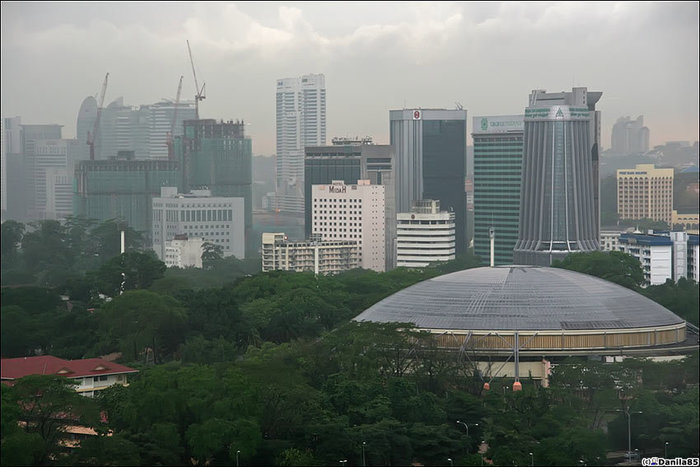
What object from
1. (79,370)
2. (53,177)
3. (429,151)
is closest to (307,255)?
(53,177)

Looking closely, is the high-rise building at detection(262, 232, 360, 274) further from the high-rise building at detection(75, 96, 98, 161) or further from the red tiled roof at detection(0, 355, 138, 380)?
the red tiled roof at detection(0, 355, 138, 380)

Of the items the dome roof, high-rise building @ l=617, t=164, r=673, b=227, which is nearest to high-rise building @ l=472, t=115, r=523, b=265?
high-rise building @ l=617, t=164, r=673, b=227

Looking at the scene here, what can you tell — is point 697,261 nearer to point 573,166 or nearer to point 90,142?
point 573,166

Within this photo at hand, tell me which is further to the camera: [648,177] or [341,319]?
[648,177]

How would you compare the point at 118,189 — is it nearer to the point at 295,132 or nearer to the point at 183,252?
the point at 183,252

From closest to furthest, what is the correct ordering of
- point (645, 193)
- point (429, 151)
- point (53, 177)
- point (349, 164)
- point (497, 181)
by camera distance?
point (497, 181) < point (53, 177) < point (349, 164) < point (429, 151) < point (645, 193)

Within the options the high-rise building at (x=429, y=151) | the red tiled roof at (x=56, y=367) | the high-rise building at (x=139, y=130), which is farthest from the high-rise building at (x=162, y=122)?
the red tiled roof at (x=56, y=367)

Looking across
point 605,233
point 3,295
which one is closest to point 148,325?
point 3,295
